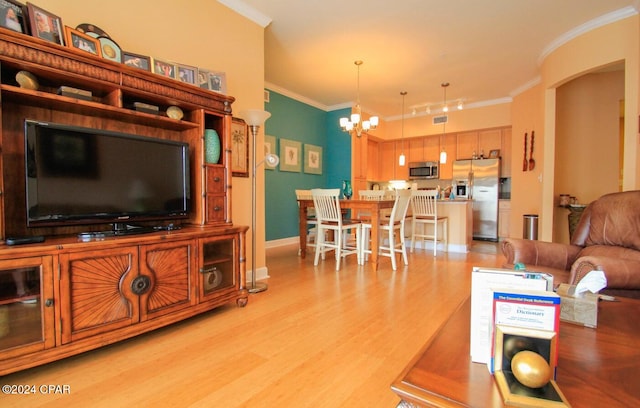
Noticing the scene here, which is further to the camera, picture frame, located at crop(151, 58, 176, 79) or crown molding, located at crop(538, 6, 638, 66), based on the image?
crown molding, located at crop(538, 6, 638, 66)

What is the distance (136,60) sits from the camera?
79.5 inches

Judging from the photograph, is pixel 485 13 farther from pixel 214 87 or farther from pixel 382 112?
pixel 382 112

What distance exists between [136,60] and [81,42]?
314 mm

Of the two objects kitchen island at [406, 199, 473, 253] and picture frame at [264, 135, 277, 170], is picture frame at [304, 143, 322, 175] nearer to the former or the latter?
picture frame at [264, 135, 277, 170]

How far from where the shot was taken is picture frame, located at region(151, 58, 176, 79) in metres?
2.09

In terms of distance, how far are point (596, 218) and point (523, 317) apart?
2.16 m

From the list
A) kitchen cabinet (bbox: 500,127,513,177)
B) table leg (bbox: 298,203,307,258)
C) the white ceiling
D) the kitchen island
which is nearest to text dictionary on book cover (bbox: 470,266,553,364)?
the white ceiling

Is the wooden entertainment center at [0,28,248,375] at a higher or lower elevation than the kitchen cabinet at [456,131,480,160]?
lower

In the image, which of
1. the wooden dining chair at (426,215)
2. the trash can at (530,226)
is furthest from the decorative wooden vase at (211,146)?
the trash can at (530,226)

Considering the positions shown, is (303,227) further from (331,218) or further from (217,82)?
(217,82)

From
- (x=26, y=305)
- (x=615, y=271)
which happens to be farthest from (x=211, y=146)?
(x=615, y=271)

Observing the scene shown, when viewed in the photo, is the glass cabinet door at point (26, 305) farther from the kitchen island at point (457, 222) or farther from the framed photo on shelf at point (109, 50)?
the kitchen island at point (457, 222)

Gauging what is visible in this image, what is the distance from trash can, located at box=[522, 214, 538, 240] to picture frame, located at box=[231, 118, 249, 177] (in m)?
4.33

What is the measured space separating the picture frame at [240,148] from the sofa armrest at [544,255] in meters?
2.46
